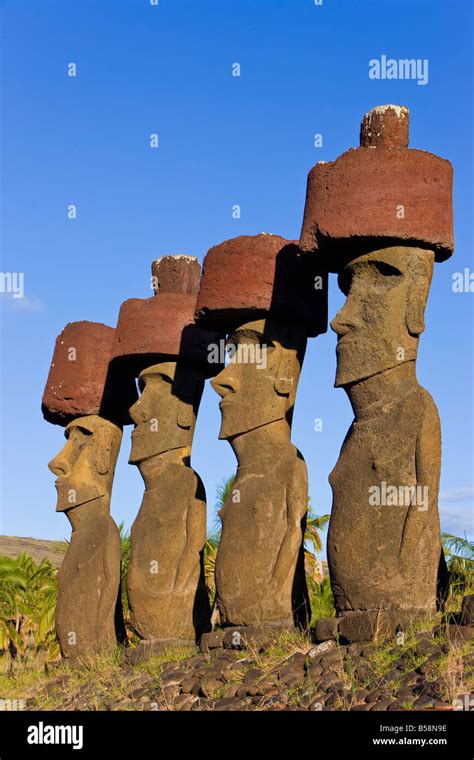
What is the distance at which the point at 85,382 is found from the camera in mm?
14281

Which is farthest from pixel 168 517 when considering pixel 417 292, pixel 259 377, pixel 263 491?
pixel 417 292

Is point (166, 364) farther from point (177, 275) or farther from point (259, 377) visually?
point (259, 377)

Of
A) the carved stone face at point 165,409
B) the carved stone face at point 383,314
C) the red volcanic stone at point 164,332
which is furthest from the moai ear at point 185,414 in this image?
the carved stone face at point 383,314

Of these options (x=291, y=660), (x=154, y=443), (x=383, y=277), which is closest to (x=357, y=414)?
(x=383, y=277)

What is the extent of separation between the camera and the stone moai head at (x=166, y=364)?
41.8 ft

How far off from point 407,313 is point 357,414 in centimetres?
92

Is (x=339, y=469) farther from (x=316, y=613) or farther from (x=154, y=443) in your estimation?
(x=316, y=613)

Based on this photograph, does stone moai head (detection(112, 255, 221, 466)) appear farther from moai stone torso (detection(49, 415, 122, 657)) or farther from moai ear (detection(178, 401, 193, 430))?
moai stone torso (detection(49, 415, 122, 657))

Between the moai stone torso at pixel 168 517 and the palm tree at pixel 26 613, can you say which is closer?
the moai stone torso at pixel 168 517

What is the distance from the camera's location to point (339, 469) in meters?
9.74

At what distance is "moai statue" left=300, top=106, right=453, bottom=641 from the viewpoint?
9.15 m

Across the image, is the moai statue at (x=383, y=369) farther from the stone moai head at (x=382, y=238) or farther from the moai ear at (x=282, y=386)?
the moai ear at (x=282, y=386)

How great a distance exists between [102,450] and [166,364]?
1664 millimetres

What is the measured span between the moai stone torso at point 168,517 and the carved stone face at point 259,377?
1320mm
